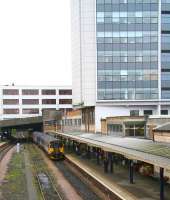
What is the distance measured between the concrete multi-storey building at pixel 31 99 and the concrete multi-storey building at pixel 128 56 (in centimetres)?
5979

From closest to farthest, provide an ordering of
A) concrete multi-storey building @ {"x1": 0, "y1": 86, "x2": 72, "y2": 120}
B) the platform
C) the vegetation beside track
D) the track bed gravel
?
1. the platform
2. the track bed gravel
3. the vegetation beside track
4. concrete multi-storey building @ {"x1": 0, "y1": 86, "x2": 72, "y2": 120}

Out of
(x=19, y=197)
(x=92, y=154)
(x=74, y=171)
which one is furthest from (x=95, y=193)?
(x=92, y=154)

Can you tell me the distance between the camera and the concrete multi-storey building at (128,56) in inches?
2825

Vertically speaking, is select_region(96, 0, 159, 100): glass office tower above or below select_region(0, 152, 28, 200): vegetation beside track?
above

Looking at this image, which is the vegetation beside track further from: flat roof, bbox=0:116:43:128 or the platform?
flat roof, bbox=0:116:43:128

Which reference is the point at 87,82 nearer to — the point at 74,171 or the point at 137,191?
the point at 74,171

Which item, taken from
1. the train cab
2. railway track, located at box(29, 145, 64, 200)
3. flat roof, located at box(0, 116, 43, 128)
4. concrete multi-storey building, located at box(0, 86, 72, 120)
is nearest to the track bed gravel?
railway track, located at box(29, 145, 64, 200)

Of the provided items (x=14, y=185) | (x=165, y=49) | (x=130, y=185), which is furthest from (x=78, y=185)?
(x=165, y=49)

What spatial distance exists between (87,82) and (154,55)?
13.0m

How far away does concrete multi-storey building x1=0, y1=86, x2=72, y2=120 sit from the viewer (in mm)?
130250

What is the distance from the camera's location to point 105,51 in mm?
72188

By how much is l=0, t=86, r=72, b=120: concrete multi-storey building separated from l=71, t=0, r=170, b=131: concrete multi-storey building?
59793 mm

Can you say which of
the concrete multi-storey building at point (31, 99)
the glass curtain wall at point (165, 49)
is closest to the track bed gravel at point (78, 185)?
the glass curtain wall at point (165, 49)

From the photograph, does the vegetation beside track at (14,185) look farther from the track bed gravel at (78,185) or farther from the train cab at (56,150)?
the train cab at (56,150)
